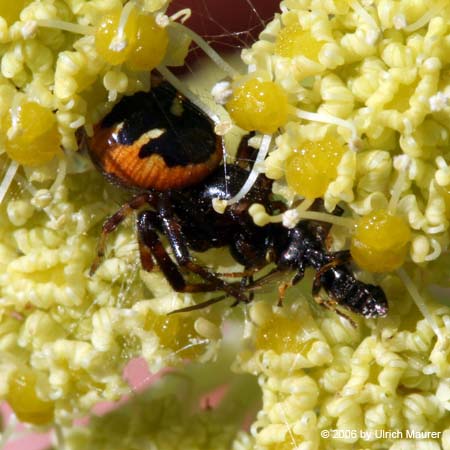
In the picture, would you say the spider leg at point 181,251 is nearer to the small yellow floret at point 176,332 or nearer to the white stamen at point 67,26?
the small yellow floret at point 176,332

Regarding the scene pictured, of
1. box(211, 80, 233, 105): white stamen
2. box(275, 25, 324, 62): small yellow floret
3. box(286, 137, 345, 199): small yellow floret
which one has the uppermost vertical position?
box(275, 25, 324, 62): small yellow floret

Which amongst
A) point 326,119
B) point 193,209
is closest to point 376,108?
point 326,119

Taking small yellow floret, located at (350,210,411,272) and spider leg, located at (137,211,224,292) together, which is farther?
spider leg, located at (137,211,224,292)

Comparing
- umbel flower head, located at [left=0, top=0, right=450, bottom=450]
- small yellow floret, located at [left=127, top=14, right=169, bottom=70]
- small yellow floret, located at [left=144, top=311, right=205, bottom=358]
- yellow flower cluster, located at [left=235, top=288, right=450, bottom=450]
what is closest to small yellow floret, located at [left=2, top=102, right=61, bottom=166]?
umbel flower head, located at [left=0, top=0, right=450, bottom=450]

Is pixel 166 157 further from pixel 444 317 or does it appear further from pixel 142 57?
pixel 444 317

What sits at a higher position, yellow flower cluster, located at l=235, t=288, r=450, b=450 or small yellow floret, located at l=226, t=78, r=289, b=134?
small yellow floret, located at l=226, t=78, r=289, b=134

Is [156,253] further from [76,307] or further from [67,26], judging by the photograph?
[67,26]

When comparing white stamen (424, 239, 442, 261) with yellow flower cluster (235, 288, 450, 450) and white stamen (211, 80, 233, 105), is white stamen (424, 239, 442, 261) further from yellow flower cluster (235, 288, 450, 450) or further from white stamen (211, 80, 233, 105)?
white stamen (211, 80, 233, 105)

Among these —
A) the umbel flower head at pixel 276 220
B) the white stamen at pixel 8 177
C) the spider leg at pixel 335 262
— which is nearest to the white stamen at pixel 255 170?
the umbel flower head at pixel 276 220
